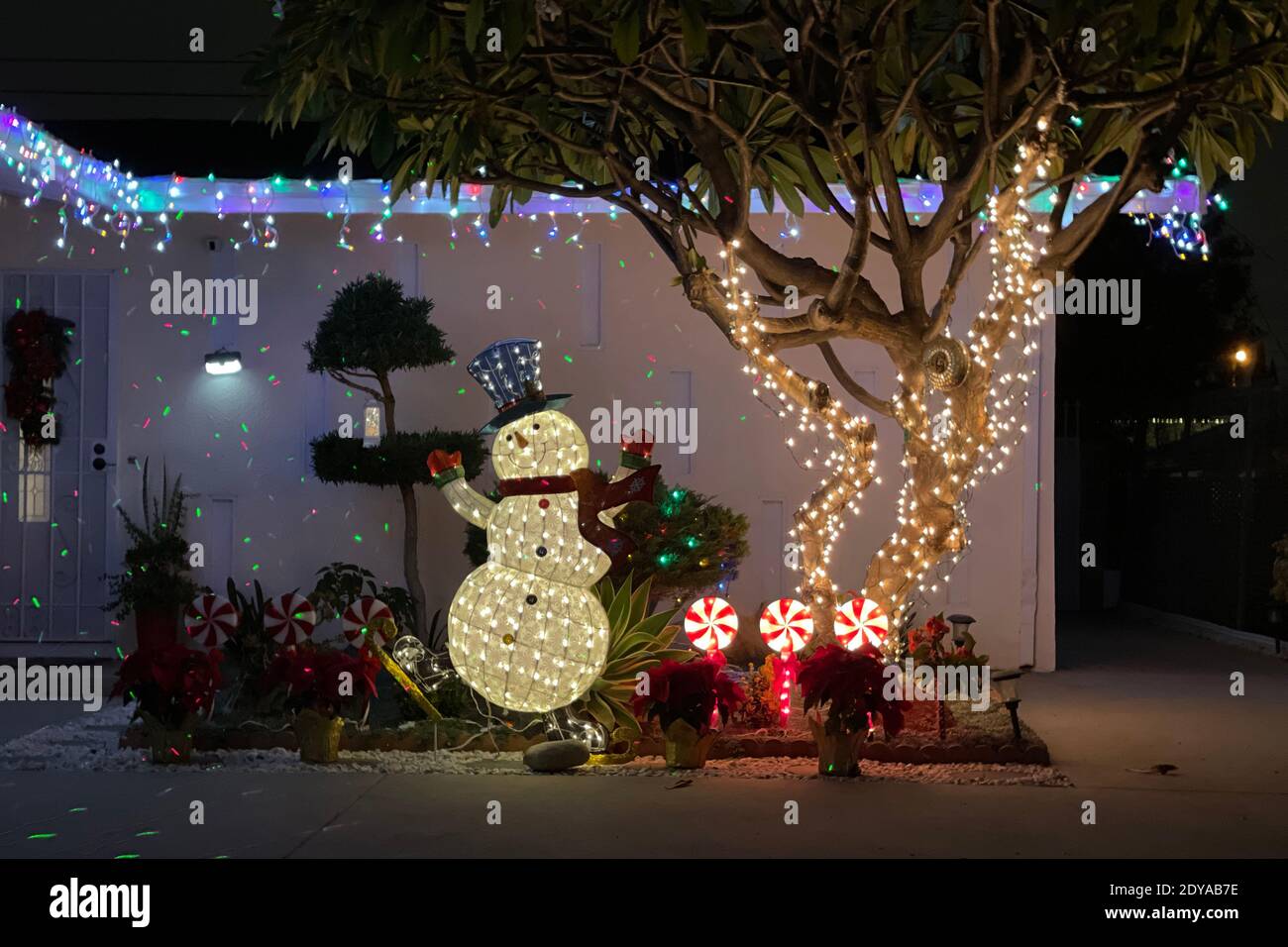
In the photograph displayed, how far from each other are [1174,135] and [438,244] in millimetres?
5729

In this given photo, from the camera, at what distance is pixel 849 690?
670 cm

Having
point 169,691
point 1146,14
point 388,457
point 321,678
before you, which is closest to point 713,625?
point 321,678

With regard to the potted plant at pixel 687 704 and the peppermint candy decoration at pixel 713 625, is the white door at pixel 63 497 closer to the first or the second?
the peppermint candy decoration at pixel 713 625

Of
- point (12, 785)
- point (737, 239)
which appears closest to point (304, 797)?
point (12, 785)

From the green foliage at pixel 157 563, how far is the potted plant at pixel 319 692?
3290mm

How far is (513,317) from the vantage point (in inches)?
436

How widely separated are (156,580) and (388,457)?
2021 millimetres

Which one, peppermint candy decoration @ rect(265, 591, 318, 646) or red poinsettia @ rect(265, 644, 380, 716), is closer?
red poinsettia @ rect(265, 644, 380, 716)

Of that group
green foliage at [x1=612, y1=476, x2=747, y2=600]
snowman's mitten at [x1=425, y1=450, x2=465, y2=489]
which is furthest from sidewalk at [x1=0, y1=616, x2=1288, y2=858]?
green foliage at [x1=612, y1=476, x2=747, y2=600]

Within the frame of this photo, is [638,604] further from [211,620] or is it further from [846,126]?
[846,126]

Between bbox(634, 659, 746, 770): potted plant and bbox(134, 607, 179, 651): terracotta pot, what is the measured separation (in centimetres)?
466

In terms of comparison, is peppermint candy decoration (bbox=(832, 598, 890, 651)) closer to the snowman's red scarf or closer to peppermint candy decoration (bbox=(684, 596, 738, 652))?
peppermint candy decoration (bbox=(684, 596, 738, 652))

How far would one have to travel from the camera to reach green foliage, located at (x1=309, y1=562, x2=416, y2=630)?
9.81m

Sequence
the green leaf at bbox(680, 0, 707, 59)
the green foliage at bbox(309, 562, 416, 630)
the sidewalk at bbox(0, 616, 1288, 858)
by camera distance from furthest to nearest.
→ the green foliage at bbox(309, 562, 416, 630)
the green leaf at bbox(680, 0, 707, 59)
the sidewalk at bbox(0, 616, 1288, 858)
